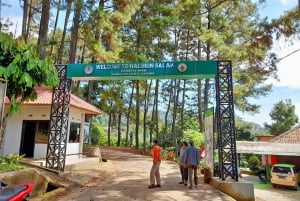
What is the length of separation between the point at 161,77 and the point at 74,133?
761 cm

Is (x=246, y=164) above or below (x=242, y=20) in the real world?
below

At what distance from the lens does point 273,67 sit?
1000 centimetres

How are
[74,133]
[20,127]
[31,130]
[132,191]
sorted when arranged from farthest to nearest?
[74,133]
[31,130]
[20,127]
[132,191]

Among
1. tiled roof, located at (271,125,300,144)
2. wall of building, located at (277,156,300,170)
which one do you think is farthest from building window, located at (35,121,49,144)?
tiled roof, located at (271,125,300,144)

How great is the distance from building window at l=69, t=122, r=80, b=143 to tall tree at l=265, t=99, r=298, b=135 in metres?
30.3

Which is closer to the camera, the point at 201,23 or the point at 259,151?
the point at 201,23

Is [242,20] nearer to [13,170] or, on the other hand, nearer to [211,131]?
[211,131]

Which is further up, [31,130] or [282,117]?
[282,117]

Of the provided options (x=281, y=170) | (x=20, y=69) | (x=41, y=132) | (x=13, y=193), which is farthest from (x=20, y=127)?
(x=281, y=170)

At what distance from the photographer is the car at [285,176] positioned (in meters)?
19.9

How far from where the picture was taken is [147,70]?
1073cm

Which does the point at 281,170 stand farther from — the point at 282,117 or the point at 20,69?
the point at 282,117

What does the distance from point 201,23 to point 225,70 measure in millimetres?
11986

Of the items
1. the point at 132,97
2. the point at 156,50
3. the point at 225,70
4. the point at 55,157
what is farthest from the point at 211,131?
the point at 132,97
